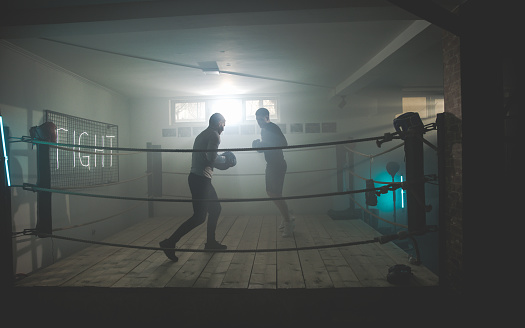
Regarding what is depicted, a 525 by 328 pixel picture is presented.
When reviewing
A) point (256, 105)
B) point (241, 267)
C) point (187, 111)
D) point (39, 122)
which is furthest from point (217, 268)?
point (187, 111)

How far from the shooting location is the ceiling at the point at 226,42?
2.32 metres

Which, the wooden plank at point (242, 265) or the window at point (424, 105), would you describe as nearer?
the wooden plank at point (242, 265)

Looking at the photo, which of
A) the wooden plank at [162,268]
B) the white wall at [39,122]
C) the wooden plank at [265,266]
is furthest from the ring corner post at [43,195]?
the wooden plank at [265,266]

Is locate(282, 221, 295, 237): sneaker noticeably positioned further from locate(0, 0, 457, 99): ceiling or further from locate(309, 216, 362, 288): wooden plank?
locate(0, 0, 457, 99): ceiling

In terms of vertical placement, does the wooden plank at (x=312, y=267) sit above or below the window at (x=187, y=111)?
below

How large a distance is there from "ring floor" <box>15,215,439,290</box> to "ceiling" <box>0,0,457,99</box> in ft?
7.01

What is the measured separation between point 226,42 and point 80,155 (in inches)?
108

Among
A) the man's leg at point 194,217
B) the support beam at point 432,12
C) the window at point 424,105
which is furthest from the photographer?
the window at point 424,105

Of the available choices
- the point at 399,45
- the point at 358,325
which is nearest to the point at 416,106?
the point at 399,45

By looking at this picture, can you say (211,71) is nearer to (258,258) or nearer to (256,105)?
(256,105)

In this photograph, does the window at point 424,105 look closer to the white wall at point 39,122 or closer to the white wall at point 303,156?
the white wall at point 303,156

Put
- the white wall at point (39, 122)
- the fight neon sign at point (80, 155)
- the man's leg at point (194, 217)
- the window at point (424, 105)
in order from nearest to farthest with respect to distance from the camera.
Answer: the man's leg at point (194, 217)
the white wall at point (39, 122)
the fight neon sign at point (80, 155)
the window at point (424, 105)

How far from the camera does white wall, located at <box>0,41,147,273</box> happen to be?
3.01 metres

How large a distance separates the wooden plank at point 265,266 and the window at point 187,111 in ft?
9.78
